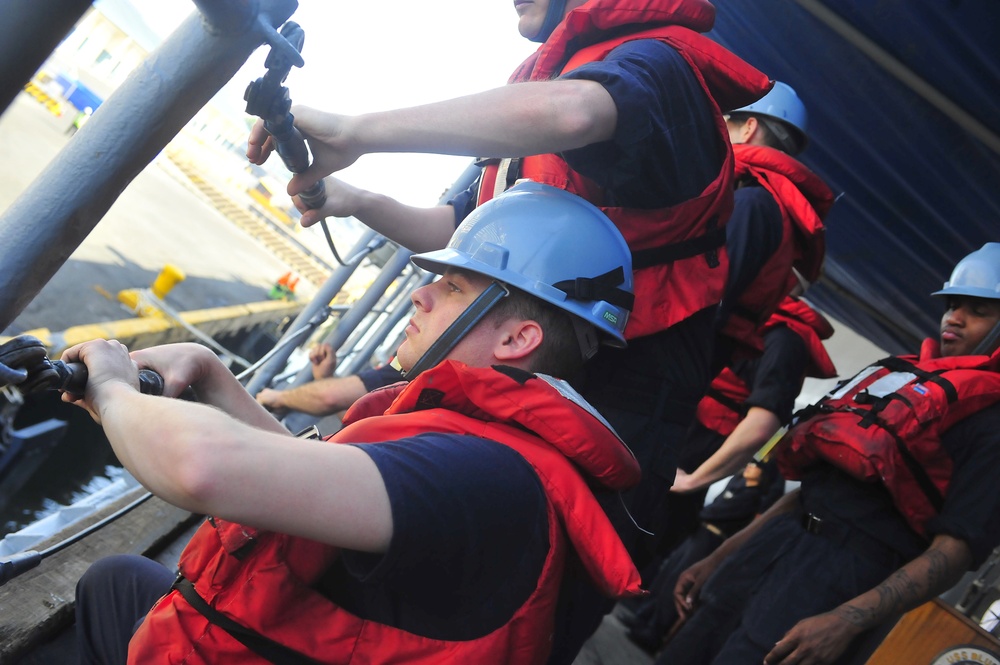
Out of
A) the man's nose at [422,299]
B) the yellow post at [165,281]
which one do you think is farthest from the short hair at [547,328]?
the yellow post at [165,281]

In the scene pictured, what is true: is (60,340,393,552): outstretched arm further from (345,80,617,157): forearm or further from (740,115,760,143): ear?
(740,115,760,143): ear

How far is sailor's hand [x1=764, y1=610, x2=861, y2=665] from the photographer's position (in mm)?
2803

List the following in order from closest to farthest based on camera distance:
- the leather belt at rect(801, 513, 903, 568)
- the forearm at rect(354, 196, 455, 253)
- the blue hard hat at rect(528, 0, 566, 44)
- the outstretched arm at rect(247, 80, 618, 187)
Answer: the outstretched arm at rect(247, 80, 618, 187)
the blue hard hat at rect(528, 0, 566, 44)
the forearm at rect(354, 196, 455, 253)
the leather belt at rect(801, 513, 903, 568)

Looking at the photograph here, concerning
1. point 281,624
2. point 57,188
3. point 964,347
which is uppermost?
point 964,347

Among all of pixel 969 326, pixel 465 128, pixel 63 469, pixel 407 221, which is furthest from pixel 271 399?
pixel 63 469

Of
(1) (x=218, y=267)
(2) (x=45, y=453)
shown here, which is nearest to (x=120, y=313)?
(2) (x=45, y=453)

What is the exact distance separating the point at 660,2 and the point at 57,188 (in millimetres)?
1507

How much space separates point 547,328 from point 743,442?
2523 millimetres

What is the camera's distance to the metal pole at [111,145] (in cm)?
105

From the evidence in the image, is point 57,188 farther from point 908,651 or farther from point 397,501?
point 908,651

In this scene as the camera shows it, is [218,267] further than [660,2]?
Yes

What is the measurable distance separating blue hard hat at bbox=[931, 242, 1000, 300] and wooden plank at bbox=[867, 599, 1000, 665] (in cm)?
151

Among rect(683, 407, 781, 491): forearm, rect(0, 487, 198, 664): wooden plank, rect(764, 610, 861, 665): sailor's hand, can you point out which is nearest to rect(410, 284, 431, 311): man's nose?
rect(0, 487, 198, 664): wooden plank

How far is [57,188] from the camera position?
1.07 m
